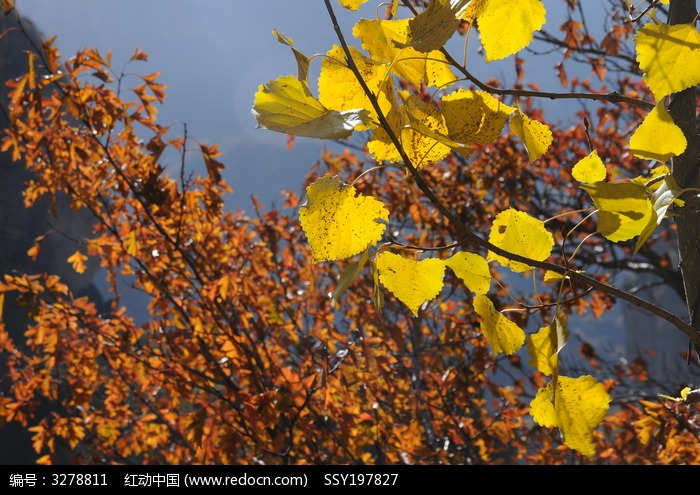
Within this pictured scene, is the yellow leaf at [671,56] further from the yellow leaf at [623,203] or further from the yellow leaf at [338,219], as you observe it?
the yellow leaf at [338,219]

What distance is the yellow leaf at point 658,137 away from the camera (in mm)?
598

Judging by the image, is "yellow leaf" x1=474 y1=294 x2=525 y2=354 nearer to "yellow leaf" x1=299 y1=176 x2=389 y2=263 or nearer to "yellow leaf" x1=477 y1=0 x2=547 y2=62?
"yellow leaf" x1=299 y1=176 x2=389 y2=263

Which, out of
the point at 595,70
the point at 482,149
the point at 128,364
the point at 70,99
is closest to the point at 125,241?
the point at 70,99

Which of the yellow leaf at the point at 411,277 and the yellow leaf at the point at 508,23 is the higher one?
the yellow leaf at the point at 508,23

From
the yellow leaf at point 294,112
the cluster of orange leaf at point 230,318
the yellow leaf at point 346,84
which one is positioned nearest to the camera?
the yellow leaf at point 294,112

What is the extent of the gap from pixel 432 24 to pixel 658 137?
0.27 meters

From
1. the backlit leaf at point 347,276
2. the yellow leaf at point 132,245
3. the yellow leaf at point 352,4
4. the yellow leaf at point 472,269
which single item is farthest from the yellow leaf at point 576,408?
the yellow leaf at point 132,245

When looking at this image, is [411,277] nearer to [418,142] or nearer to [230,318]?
[418,142]

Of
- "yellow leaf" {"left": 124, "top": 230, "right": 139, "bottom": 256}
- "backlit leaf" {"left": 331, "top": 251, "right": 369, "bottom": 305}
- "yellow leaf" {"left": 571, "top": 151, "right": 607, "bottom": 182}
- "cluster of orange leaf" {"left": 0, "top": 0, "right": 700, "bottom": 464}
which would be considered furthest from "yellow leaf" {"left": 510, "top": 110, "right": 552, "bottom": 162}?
"yellow leaf" {"left": 124, "top": 230, "right": 139, "bottom": 256}

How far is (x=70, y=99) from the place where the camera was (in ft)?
9.66

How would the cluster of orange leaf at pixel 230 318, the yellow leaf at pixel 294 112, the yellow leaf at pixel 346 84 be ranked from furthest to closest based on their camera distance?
the cluster of orange leaf at pixel 230 318 < the yellow leaf at pixel 346 84 < the yellow leaf at pixel 294 112

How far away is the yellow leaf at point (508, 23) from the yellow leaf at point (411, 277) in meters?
0.24

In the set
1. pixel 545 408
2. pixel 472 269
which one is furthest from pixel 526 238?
pixel 545 408

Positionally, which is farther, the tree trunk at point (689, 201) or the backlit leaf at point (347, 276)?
the tree trunk at point (689, 201)
